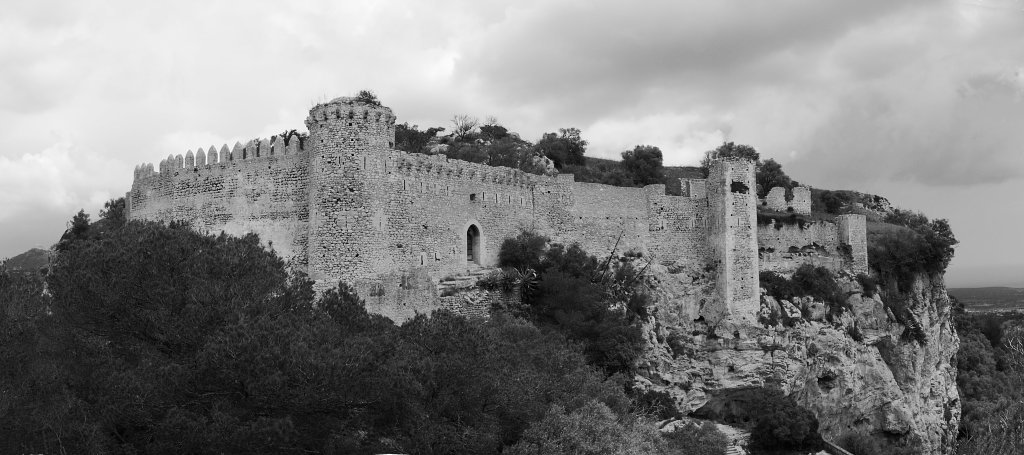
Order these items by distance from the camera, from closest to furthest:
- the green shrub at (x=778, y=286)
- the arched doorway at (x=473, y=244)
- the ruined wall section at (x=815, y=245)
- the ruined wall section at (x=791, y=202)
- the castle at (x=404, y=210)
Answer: the castle at (x=404, y=210) < the arched doorway at (x=473, y=244) < the green shrub at (x=778, y=286) < the ruined wall section at (x=815, y=245) < the ruined wall section at (x=791, y=202)

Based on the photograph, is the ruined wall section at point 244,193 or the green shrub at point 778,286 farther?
the green shrub at point 778,286

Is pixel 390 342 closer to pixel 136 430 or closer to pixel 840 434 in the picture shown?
pixel 136 430

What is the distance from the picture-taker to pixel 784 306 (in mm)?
46281

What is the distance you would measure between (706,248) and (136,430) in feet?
99.5

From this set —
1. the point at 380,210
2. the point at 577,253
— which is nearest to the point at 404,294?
the point at 380,210

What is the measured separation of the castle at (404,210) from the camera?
105 ft

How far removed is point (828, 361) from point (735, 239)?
948 cm

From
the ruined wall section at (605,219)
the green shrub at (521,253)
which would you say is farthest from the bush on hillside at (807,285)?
the green shrub at (521,253)

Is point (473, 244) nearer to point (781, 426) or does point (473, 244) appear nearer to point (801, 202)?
point (781, 426)

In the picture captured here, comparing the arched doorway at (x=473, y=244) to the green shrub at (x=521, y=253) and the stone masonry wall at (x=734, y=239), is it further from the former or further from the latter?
the stone masonry wall at (x=734, y=239)

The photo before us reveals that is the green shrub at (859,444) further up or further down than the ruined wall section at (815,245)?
further down

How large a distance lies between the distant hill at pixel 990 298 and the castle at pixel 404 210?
5655 centimetres

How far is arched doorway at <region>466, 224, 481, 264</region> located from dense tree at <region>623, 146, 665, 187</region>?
3461 cm

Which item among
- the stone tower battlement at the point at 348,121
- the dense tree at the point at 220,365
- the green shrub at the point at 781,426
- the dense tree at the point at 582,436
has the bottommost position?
the green shrub at the point at 781,426
